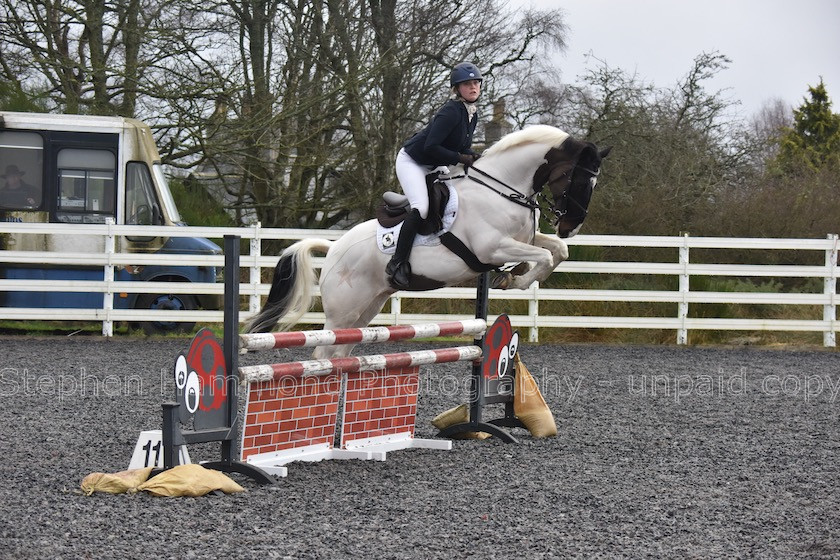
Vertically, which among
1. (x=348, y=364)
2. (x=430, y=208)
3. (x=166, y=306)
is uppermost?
(x=430, y=208)

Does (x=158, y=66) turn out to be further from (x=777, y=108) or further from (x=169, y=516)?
(x=777, y=108)

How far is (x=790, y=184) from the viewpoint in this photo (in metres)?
14.2

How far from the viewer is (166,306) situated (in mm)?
12156

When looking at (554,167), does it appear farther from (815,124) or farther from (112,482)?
(815,124)

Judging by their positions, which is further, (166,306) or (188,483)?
(166,306)

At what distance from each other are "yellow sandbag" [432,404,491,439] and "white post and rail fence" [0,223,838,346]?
18.0ft

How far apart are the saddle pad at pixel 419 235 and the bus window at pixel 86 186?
7.04 metres

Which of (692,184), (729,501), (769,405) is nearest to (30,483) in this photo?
(729,501)

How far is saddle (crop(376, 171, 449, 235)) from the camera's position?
5.95 m

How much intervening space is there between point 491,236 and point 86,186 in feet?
26.0

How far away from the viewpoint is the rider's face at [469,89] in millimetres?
5758

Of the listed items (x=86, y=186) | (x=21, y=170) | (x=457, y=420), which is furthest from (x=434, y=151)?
(x=21, y=170)

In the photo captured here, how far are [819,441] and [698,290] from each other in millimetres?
6672

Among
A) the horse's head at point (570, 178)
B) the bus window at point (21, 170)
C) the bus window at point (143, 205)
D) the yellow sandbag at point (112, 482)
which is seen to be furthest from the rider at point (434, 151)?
the bus window at point (21, 170)
